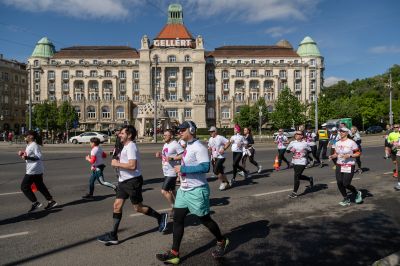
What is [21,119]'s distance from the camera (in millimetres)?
96938

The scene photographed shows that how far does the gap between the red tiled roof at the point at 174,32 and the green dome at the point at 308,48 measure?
96.9 ft

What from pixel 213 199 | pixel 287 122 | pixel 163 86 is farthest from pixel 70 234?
pixel 163 86

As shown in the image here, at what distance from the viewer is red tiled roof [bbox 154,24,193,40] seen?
88.7m

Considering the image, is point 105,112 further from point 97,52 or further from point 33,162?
point 33,162

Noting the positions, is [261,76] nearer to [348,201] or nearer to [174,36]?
[174,36]

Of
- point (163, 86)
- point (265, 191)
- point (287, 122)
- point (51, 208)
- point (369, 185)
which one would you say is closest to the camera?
point (51, 208)

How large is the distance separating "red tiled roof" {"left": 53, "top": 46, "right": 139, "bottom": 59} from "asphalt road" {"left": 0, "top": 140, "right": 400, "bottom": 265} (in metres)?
83.7

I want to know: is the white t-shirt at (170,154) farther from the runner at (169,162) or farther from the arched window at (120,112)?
the arched window at (120,112)

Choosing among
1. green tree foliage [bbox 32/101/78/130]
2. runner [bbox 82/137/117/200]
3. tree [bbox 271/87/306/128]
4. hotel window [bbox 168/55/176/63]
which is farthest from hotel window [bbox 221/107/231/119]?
runner [bbox 82/137/117/200]

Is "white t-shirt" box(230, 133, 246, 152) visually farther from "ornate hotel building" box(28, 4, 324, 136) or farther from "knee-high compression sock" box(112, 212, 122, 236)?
"ornate hotel building" box(28, 4, 324, 136)

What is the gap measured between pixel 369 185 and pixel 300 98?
83.8 m

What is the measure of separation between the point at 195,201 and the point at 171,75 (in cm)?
8479

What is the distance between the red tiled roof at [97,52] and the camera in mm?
89375

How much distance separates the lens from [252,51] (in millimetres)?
91438
